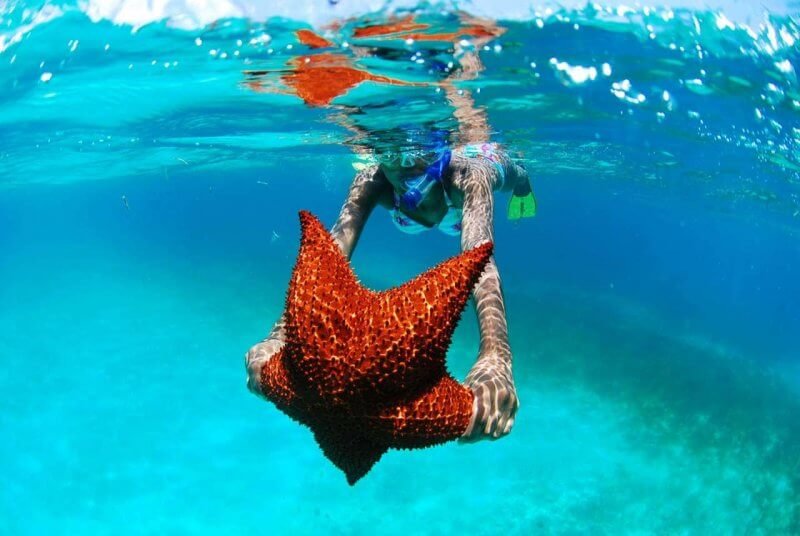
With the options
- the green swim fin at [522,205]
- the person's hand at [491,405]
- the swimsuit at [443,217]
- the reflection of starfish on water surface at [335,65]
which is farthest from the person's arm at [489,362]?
the green swim fin at [522,205]

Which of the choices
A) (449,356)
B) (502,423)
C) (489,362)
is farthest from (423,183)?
(449,356)

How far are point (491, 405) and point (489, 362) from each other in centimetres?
35

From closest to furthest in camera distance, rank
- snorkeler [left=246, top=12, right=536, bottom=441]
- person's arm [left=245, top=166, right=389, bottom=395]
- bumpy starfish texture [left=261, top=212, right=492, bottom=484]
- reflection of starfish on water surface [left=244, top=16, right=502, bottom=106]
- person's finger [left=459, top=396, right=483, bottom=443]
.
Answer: bumpy starfish texture [left=261, top=212, right=492, bottom=484] < person's finger [left=459, top=396, right=483, bottom=443] < snorkeler [left=246, top=12, right=536, bottom=441] < person's arm [left=245, top=166, right=389, bottom=395] < reflection of starfish on water surface [left=244, top=16, right=502, bottom=106]

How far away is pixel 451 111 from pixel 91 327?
2139 cm

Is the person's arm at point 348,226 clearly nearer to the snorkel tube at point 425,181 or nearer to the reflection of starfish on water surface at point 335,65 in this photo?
the snorkel tube at point 425,181

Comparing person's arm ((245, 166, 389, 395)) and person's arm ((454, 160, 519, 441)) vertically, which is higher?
person's arm ((454, 160, 519, 441))

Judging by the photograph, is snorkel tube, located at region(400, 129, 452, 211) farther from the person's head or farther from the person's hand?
the person's hand

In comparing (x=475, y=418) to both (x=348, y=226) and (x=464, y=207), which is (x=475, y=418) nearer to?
(x=464, y=207)

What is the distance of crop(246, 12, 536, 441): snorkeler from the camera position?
2904mm

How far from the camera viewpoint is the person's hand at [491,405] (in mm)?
2785

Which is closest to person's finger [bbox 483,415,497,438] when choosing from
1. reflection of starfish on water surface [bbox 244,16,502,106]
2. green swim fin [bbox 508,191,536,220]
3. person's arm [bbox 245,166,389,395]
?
person's arm [bbox 245,166,389,395]

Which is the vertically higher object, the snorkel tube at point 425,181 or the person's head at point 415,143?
the snorkel tube at point 425,181

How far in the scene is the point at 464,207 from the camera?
5250 mm

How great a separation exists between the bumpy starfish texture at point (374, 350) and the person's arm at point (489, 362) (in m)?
0.10
